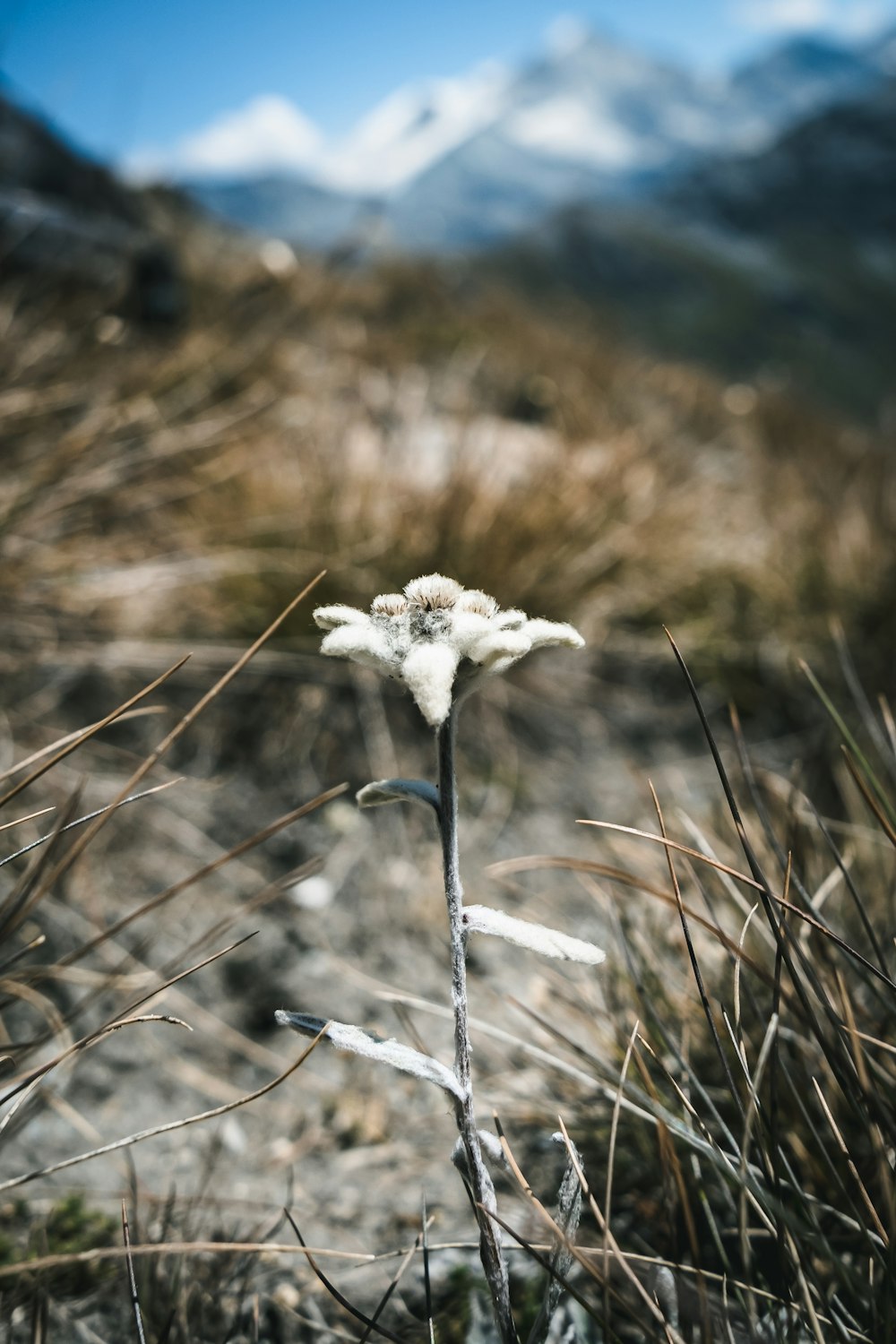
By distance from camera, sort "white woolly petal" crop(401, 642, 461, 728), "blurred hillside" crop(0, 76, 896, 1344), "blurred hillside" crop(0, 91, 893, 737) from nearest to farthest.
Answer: "white woolly petal" crop(401, 642, 461, 728), "blurred hillside" crop(0, 76, 896, 1344), "blurred hillside" crop(0, 91, 893, 737)

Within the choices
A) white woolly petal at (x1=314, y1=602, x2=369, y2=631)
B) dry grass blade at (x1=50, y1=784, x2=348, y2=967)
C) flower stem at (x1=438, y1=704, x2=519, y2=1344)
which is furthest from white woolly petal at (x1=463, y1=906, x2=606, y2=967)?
white woolly petal at (x1=314, y1=602, x2=369, y2=631)

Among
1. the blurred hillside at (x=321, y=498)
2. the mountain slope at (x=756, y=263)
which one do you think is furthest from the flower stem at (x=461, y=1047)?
the mountain slope at (x=756, y=263)

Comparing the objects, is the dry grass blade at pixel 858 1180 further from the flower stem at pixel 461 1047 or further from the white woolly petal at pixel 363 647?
the white woolly petal at pixel 363 647

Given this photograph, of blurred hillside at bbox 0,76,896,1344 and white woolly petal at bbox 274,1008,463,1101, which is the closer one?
white woolly petal at bbox 274,1008,463,1101

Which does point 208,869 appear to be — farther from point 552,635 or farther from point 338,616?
point 552,635

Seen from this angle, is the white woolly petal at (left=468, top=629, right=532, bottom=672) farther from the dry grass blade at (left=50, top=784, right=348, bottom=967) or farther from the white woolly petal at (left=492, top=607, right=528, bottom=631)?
the dry grass blade at (left=50, top=784, right=348, bottom=967)

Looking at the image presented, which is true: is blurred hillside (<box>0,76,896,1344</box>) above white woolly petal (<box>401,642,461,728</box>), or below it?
below

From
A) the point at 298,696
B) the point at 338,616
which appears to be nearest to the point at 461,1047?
the point at 338,616

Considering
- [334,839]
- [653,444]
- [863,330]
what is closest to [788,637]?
[653,444]
